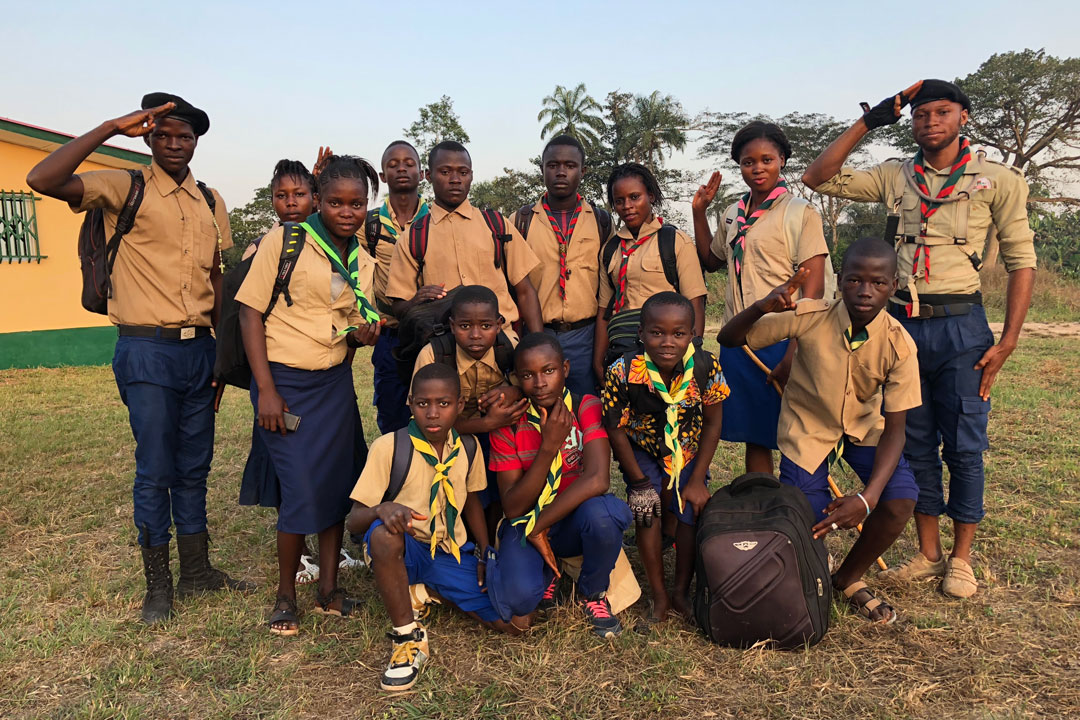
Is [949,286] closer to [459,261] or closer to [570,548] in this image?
[570,548]

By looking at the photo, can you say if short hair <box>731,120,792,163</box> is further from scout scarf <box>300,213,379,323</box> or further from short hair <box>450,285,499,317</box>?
Result: scout scarf <box>300,213,379,323</box>

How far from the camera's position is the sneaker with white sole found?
107 inches

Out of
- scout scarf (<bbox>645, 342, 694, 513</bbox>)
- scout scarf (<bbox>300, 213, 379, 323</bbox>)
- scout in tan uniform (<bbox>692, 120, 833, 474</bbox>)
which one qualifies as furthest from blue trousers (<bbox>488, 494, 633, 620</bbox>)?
scout scarf (<bbox>300, 213, 379, 323</bbox>)

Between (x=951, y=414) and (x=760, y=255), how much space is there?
1.25m

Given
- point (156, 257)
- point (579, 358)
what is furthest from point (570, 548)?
point (156, 257)

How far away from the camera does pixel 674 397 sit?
10.6ft

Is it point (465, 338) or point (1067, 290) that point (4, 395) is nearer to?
point (465, 338)

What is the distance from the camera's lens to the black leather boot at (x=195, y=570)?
3598mm

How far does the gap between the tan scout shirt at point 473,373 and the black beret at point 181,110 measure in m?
1.59

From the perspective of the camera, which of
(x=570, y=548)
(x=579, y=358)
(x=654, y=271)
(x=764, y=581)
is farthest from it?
(x=579, y=358)

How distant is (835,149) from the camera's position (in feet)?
12.0

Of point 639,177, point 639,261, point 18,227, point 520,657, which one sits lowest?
point 520,657

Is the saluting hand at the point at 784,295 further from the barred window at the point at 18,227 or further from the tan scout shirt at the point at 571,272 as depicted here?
the barred window at the point at 18,227

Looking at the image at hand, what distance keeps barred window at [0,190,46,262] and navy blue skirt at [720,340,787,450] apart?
12.1 metres
